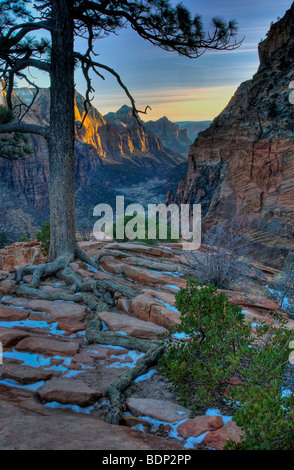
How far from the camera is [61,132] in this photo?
5504 millimetres

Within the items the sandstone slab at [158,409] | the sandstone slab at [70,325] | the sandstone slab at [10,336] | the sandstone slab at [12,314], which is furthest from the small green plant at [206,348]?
the sandstone slab at [12,314]

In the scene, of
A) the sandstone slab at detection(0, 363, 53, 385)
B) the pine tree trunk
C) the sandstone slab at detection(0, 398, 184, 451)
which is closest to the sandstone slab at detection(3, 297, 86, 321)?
the sandstone slab at detection(0, 363, 53, 385)

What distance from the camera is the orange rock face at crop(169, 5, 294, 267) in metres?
20.0

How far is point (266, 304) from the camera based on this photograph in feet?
15.5

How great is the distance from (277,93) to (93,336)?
22.0 metres

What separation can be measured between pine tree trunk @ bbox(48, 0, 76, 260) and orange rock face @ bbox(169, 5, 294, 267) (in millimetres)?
14504

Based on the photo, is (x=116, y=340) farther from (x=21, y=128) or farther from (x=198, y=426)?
(x=21, y=128)

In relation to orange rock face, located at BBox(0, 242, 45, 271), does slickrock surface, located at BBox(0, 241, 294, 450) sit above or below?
above

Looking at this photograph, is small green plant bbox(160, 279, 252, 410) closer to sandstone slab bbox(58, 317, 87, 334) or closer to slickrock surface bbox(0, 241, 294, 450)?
→ slickrock surface bbox(0, 241, 294, 450)

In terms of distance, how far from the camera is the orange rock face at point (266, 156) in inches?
786

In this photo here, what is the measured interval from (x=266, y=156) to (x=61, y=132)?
1853 cm

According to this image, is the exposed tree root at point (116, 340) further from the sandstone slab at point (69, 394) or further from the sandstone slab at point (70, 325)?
the sandstone slab at point (69, 394)

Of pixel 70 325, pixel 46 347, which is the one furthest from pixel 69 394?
pixel 70 325

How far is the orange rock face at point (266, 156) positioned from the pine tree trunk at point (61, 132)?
14504 mm
